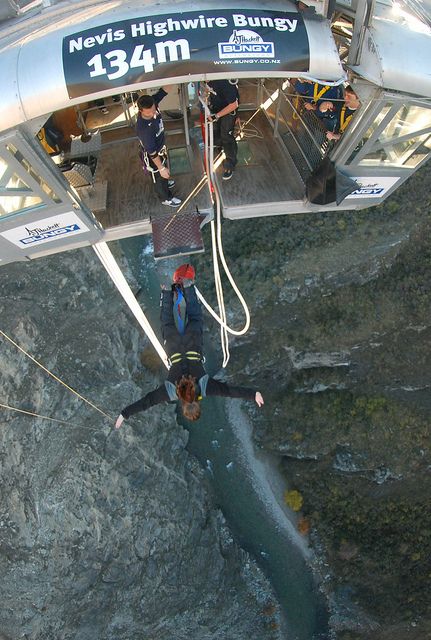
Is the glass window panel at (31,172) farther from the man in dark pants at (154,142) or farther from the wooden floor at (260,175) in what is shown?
the wooden floor at (260,175)

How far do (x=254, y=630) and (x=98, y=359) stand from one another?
12.7 metres

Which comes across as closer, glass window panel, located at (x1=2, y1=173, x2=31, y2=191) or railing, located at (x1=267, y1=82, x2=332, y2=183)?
glass window panel, located at (x1=2, y1=173, x2=31, y2=191)

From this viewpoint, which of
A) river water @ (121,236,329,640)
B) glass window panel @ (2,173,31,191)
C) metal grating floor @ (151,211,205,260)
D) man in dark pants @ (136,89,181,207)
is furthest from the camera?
river water @ (121,236,329,640)

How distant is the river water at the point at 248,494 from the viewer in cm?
1914

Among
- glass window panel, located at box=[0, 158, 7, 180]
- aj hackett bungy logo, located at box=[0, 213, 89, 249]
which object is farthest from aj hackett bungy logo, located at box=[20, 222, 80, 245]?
glass window panel, located at box=[0, 158, 7, 180]

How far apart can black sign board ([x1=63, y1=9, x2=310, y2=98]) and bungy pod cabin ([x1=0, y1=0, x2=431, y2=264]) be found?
0.01 m

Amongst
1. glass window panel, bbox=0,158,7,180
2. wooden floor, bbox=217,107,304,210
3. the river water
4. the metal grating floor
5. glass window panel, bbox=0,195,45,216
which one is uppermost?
glass window panel, bbox=0,158,7,180

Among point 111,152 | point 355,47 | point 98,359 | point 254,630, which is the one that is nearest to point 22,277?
point 98,359

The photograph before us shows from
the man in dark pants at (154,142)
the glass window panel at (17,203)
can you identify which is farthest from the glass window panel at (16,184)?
the man in dark pants at (154,142)

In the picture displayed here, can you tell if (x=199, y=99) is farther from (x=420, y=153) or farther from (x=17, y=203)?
(x=420, y=153)

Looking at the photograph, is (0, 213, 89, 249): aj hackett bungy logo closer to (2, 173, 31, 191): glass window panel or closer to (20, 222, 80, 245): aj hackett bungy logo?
(20, 222, 80, 245): aj hackett bungy logo

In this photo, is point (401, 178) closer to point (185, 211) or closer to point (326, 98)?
point (326, 98)

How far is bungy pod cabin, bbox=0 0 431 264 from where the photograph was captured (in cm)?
551

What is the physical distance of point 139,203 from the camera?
8414 mm
